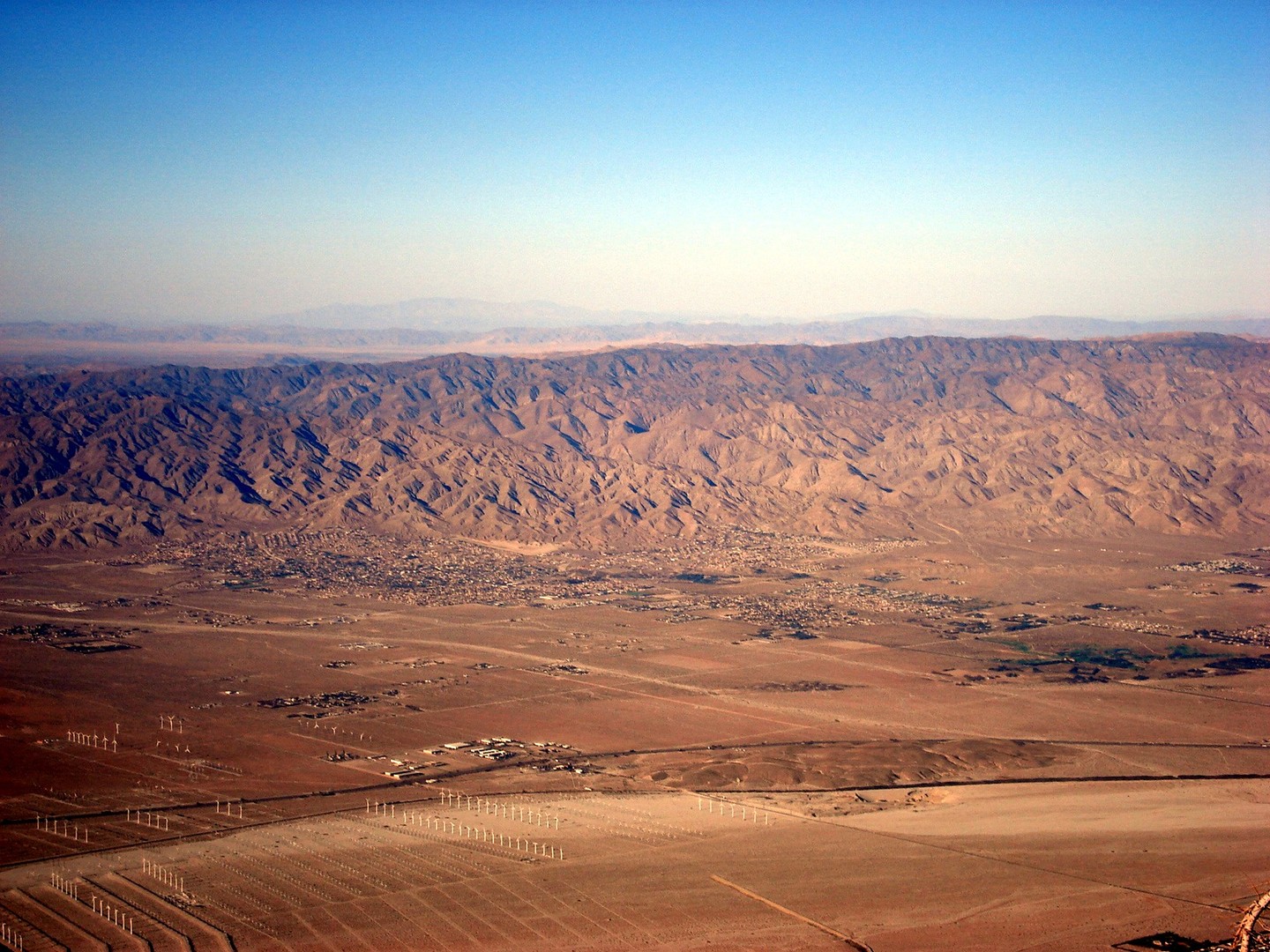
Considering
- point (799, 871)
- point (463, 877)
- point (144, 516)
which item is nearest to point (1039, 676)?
point (799, 871)

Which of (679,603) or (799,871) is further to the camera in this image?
(679,603)

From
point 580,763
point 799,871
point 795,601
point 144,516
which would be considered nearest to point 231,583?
point 144,516

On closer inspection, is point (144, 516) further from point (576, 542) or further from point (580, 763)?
point (580, 763)

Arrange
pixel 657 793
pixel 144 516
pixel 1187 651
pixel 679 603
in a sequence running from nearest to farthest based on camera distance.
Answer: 1. pixel 657 793
2. pixel 1187 651
3. pixel 679 603
4. pixel 144 516

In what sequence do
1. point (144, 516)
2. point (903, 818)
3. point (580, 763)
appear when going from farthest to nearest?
point (144, 516) → point (580, 763) → point (903, 818)

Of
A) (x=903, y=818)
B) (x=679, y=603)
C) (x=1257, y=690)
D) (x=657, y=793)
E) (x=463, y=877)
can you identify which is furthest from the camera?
(x=679, y=603)

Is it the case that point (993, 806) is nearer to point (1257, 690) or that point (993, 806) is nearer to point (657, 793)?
point (657, 793)
